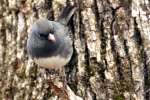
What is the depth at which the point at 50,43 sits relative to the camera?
3.52 metres

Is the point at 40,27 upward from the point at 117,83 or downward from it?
upward

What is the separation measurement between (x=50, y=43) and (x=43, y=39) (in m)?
0.06

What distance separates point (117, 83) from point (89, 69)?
247 millimetres

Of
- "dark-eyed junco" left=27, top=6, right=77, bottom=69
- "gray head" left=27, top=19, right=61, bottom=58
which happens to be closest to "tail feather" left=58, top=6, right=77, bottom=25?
"dark-eyed junco" left=27, top=6, right=77, bottom=69

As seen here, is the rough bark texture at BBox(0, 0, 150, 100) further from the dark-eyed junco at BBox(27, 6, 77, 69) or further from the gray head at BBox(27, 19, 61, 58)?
the gray head at BBox(27, 19, 61, 58)

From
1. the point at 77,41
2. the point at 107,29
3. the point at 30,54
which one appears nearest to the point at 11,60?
the point at 30,54

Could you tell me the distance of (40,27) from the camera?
11.3ft

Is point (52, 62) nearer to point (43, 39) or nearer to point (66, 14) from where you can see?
point (43, 39)

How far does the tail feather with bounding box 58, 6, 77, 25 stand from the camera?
3.57 metres

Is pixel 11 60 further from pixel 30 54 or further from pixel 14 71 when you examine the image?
pixel 30 54

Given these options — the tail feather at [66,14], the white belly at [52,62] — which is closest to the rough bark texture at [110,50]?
the tail feather at [66,14]

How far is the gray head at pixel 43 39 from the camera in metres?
3.46

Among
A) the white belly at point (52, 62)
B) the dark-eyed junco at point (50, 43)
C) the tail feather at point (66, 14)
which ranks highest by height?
the tail feather at point (66, 14)

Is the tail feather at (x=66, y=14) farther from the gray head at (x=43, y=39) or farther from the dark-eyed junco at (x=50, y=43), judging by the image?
the gray head at (x=43, y=39)
